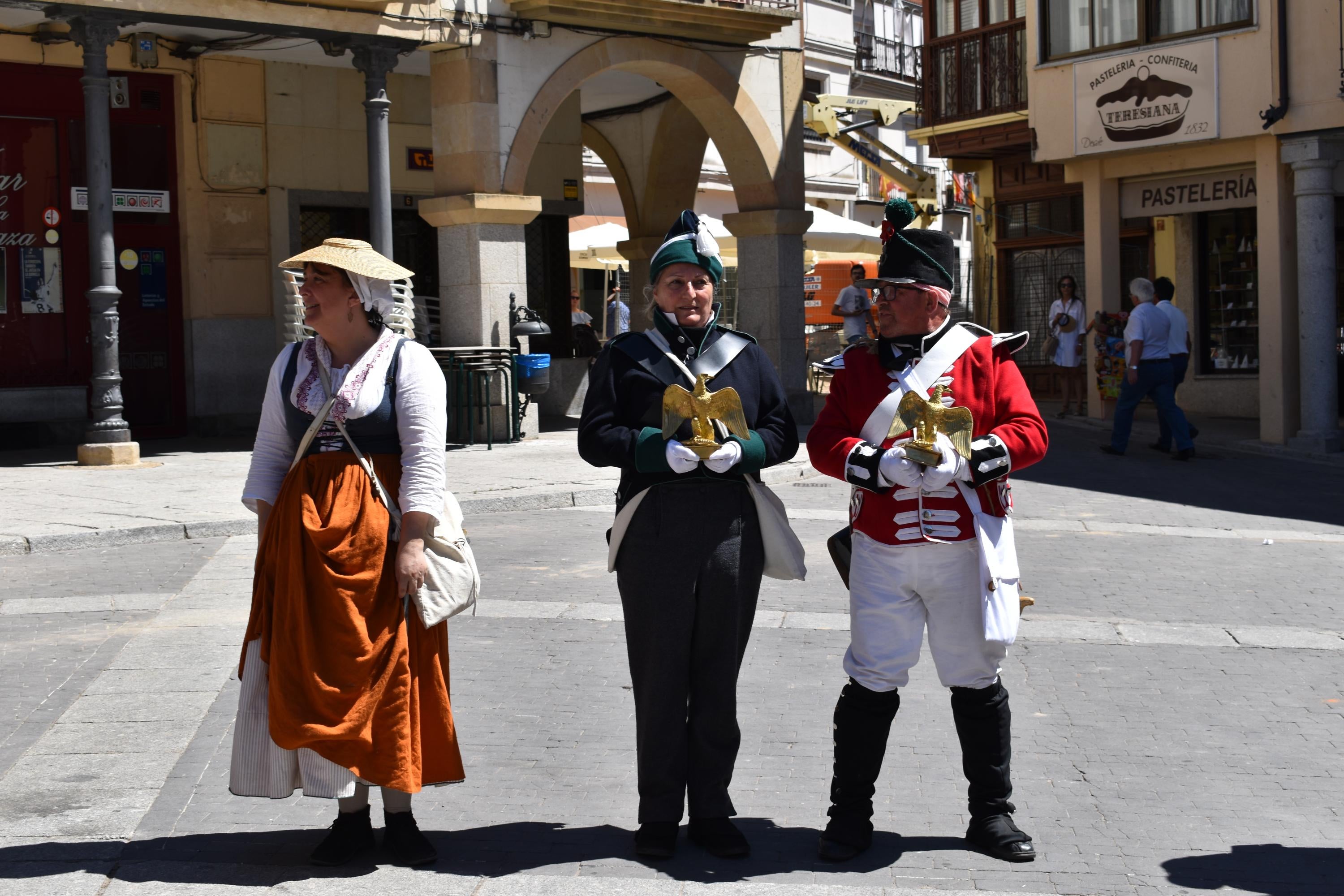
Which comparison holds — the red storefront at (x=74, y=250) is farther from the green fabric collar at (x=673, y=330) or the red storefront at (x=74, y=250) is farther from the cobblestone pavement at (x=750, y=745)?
the green fabric collar at (x=673, y=330)

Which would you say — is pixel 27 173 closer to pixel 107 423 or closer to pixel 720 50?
pixel 107 423

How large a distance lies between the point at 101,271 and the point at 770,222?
26.5 ft

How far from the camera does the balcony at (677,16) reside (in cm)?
1686

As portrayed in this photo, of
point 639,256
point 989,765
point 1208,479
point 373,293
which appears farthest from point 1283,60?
point 373,293

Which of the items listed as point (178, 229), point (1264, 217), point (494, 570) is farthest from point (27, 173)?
point (1264, 217)

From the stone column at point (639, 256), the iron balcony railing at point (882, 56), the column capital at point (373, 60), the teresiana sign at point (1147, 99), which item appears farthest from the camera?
the iron balcony railing at point (882, 56)

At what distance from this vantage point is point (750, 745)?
5.75m

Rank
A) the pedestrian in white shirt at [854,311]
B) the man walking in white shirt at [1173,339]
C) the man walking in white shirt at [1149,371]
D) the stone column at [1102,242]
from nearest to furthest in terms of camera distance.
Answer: the man walking in white shirt at [1149,371] < the man walking in white shirt at [1173,339] < the stone column at [1102,242] < the pedestrian in white shirt at [854,311]

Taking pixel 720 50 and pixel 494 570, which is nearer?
pixel 494 570

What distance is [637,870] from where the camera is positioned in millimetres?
4410

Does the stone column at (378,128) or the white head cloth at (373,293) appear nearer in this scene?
the white head cloth at (373,293)

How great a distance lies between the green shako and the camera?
4.55 metres

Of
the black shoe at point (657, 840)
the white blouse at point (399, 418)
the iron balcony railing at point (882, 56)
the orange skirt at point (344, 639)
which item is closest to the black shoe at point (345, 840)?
the orange skirt at point (344, 639)

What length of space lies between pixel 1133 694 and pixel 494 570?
4.28m
